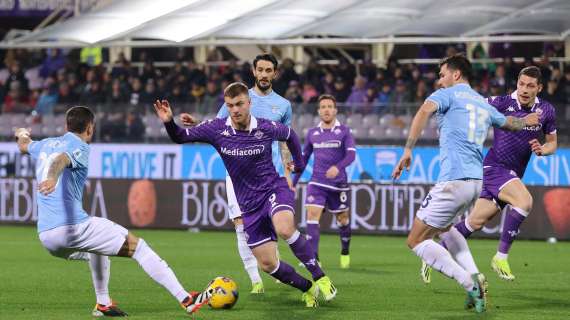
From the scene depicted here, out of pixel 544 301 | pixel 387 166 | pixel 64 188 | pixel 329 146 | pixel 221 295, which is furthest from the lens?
pixel 387 166

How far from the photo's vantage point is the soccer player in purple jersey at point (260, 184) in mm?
10867

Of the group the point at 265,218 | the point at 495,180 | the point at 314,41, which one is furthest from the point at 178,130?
the point at 314,41

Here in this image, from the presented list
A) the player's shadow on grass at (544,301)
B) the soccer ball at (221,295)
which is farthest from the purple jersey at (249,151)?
the player's shadow on grass at (544,301)

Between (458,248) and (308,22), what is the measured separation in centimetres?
1565

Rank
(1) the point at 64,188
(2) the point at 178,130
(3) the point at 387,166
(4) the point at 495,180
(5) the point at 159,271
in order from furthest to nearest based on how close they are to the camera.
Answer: (3) the point at 387,166, (4) the point at 495,180, (2) the point at 178,130, (1) the point at 64,188, (5) the point at 159,271

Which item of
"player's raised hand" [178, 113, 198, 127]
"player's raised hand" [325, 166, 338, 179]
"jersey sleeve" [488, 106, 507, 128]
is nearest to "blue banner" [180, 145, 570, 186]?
"player's raised hand" [325, 166, 338, 179]

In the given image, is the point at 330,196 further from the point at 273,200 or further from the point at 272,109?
the point at 273,200

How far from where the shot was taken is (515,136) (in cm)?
1370

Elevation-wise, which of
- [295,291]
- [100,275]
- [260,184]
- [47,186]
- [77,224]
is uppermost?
[47,186]

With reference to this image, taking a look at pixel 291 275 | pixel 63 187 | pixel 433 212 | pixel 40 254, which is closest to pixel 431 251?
pixel 433 212

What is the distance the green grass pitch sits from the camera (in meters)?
10.9

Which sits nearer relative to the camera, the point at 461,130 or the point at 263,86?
the point at 461,130

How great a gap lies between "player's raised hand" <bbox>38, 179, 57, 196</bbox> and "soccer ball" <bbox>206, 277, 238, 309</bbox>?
207 cm

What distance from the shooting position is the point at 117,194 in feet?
80.6
